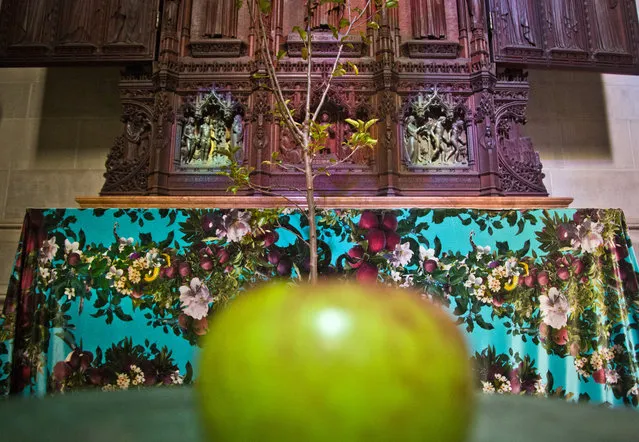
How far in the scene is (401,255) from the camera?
120cm

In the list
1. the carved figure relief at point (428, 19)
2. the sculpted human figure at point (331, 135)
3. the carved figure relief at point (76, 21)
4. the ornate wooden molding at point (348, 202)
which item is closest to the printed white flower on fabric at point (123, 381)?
the ornate wooden molding at point (348, 202)

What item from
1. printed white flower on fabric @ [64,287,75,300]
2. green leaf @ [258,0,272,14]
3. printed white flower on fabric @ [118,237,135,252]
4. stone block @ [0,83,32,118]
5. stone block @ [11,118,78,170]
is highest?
stone block @ [0,83,32,118]

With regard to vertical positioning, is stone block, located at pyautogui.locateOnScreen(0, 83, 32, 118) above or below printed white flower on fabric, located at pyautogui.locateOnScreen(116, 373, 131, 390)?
above

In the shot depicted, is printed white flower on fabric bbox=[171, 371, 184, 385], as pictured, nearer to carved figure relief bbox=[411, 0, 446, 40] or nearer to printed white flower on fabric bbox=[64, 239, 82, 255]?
printed white flower on fabric bbox=[64, 239, 82, 255]

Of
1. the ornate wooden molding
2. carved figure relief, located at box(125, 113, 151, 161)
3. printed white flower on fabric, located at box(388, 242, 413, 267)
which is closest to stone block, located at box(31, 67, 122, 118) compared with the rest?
carved figure relief, located at box(125, 113, 151, 161)

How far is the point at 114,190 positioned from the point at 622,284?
279 centimetres

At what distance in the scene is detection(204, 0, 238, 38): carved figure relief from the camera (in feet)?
10.4

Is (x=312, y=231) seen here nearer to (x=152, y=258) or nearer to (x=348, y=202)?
(x=152, y=258)

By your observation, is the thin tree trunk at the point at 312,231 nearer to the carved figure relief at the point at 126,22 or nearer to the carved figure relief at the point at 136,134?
the carved figure relief at the point at 136,134

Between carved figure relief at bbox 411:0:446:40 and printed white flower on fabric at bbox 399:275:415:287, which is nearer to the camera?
printed white flower on fabric at bbox 399:275:415:287

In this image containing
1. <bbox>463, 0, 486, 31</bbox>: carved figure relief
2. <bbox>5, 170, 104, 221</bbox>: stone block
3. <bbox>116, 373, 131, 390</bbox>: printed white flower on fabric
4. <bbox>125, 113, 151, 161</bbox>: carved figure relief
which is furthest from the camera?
<bbox>5, 170, 104, 221</bbox>: stone block

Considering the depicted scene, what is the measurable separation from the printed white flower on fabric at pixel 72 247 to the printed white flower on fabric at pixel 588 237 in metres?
1.41

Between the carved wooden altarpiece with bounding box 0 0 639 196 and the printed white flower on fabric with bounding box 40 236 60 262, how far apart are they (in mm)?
1649

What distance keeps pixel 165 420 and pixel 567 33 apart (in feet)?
12.4
